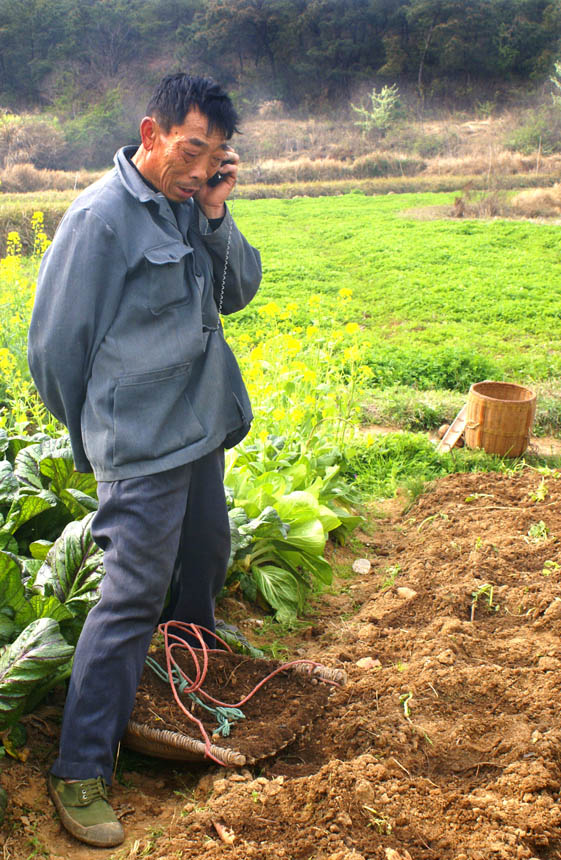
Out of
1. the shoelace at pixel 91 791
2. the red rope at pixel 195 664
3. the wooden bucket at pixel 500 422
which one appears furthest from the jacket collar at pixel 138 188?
the wooden bucket at pixel 500 422

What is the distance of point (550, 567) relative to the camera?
392cm

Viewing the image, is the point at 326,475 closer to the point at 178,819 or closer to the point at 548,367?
the point at 178,819

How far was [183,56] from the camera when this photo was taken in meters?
32.2

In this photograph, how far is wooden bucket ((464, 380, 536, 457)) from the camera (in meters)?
5.55

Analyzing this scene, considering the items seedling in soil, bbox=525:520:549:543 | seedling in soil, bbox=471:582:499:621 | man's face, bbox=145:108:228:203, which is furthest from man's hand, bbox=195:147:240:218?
seedling in soil, bbox=525:520:549:543

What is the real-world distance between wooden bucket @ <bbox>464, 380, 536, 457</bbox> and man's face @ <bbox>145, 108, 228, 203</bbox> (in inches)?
146

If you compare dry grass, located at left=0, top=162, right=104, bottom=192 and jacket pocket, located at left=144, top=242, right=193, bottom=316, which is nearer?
jacket pocket, located at left=144, top=242, right=193, bottom=316

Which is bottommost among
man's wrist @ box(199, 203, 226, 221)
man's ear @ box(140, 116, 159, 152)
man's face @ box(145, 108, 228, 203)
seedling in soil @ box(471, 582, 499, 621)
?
seedling in soil @ box(471, 582, 499, 621)

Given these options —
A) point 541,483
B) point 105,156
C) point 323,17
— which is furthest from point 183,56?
point 541,483

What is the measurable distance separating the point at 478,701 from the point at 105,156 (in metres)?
24.7

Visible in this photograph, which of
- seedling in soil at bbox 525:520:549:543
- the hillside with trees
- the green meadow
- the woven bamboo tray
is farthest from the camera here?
the hillside with trees

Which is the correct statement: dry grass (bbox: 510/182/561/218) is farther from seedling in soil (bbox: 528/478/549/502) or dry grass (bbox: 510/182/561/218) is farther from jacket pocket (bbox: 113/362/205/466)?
jacket pocket (bbox: 113/362/205/466)

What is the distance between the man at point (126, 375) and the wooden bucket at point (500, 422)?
3624 mm

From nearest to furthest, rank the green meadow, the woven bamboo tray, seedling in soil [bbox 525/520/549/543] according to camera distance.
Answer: the woven bamboo tray < seedling in soil [bbox 525/520/549/543] < the green meadow
